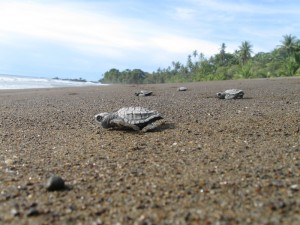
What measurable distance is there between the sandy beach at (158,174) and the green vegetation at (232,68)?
3319cm

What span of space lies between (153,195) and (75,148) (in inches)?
83.3

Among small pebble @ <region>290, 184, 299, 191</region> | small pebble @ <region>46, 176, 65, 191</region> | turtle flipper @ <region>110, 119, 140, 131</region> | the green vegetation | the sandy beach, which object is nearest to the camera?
the sandy beach

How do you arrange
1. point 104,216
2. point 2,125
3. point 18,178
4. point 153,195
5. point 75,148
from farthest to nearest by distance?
point 2,125 → point 75,148 → point 18,178 → point 153,195 → point 104,216

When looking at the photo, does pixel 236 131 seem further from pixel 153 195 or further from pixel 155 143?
pixel 153 195

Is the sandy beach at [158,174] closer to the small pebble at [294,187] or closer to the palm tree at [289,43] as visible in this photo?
the small pebble at [294,187]

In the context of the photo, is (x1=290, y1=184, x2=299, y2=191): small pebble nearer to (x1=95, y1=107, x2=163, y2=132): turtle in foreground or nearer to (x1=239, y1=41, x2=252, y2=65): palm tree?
(x1=95, y1=107, x2=163, y2=132): turtle in foreground

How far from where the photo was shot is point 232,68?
55688 millimetres

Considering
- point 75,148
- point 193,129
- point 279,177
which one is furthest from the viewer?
point 193,129

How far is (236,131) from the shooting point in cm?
526

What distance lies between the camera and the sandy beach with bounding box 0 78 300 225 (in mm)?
2451

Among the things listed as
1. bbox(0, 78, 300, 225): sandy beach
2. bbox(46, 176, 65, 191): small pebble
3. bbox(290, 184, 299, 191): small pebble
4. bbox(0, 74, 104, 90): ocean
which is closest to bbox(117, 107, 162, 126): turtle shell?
bbox(0, 78, 300, 225): sandy beach

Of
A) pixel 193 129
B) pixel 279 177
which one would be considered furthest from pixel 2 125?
pixel 279 177

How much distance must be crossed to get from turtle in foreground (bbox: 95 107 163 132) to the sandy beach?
15 centimetres

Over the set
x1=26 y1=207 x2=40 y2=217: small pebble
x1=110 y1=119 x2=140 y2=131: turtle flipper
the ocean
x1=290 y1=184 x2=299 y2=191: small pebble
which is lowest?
x1=26 y1=207 x2=40 y2=217: small pebble
